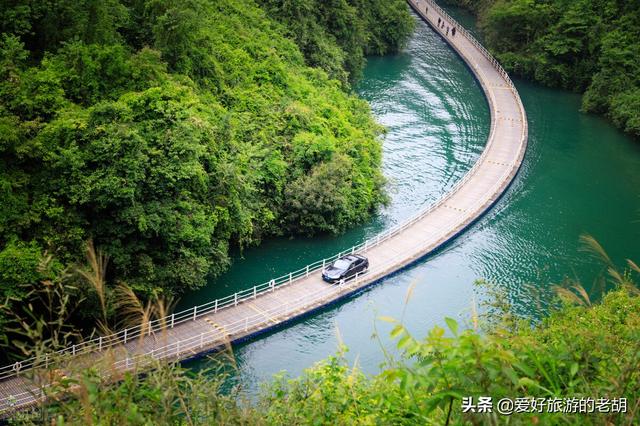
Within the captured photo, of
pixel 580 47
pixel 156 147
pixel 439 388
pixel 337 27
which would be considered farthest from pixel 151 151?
pixel 580 47

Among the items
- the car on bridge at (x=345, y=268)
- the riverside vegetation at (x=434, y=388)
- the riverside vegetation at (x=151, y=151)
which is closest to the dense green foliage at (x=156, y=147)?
the riverside vegetation at (x=151, y=151)

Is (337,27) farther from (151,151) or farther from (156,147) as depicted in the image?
(151,151)

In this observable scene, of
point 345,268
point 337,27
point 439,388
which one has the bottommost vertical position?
point 345,268

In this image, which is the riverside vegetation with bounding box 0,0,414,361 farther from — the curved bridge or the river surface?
the river surface

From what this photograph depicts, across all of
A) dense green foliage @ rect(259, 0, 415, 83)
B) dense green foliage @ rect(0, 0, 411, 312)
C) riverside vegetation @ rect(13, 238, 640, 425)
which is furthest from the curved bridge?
dense green foliage @ rect(259, 0, 415, 83)

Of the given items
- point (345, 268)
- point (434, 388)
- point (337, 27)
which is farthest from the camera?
point (337, 27)

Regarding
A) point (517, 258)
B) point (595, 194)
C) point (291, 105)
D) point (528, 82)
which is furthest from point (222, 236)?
point (528, 82)

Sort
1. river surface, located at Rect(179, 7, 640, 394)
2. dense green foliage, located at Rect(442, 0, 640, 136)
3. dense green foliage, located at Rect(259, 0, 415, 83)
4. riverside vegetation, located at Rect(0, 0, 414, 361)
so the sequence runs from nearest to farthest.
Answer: riverside vegetation, located at Rect(0, 0, 414, 361) < river surface, located at Rect(179, 7, 640, 394) < dense green foliage, located at Rect(259, 0, 415, 83) < dense green foliage, located at Rect(442, 0, 640, 136)

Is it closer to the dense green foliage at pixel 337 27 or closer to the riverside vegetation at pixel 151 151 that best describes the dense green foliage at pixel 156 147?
the riverside vegetation at pixel 151 151
